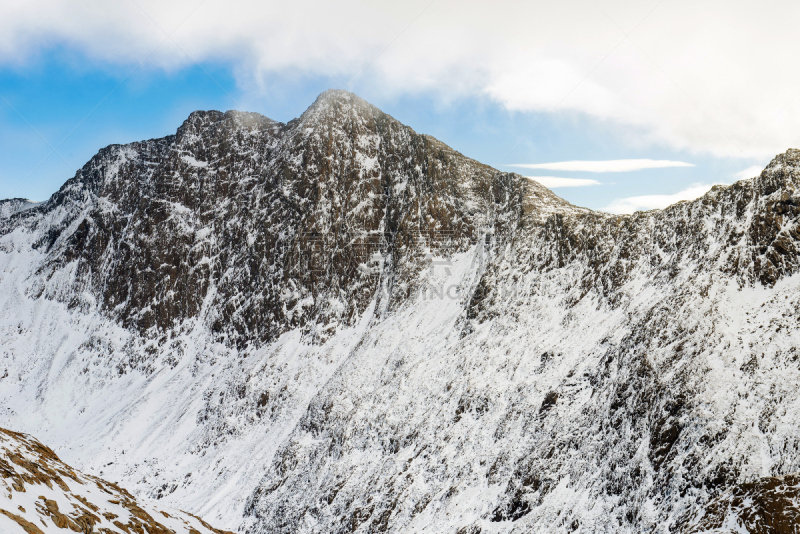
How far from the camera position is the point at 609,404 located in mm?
52094

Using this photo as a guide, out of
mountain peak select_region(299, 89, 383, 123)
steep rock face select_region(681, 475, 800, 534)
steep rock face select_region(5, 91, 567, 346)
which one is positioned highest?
mountain peak select_region(299, 89, 383, 123)

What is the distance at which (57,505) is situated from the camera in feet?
63.1

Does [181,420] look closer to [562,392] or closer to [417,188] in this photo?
[417,188]

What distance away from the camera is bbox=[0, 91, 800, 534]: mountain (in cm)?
4609

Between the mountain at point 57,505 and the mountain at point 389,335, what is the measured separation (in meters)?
23.9

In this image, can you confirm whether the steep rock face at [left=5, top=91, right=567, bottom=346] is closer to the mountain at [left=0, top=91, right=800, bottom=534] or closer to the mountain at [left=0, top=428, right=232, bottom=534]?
the mountain at [left=0, top=91, right=800, bottom=534]

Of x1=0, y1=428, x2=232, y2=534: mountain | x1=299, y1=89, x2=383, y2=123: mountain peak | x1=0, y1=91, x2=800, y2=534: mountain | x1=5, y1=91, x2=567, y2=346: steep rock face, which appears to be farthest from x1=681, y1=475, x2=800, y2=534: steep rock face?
x1=299, y1=89, x2=383, y2=123: mountain peak

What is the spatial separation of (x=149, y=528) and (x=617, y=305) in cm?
5387

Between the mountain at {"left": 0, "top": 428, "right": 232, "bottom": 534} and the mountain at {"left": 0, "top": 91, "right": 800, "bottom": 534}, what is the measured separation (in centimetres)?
2393

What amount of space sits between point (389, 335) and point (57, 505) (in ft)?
254

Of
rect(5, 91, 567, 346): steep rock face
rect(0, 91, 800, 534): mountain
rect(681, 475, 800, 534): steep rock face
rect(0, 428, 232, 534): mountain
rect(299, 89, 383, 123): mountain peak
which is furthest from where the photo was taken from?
rect(299, 89, 383, 123): mountain peak

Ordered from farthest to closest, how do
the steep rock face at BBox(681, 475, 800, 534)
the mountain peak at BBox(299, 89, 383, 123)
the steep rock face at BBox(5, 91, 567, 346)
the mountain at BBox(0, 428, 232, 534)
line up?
the mountain peak at BBox(299, 89, 383, 123), the steep rock face at BBox(5, 91, 567, 346), the steep rock face at BBox(681, 475, 800, 534), the mountain at BBox(0, 428, 232, 534)

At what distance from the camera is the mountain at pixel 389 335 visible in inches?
1815

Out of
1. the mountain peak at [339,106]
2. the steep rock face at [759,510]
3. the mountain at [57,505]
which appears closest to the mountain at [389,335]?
the steep rock face at [759,510]
